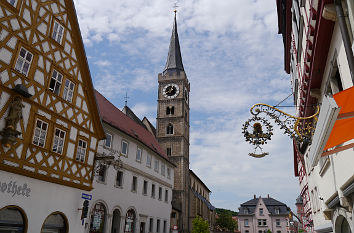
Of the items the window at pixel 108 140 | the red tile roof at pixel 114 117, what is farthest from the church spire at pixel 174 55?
the window at pixel 108 140

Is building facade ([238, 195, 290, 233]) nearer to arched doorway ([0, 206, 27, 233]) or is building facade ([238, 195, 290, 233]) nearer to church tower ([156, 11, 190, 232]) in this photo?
church tower ([156, 11, 190, 232])

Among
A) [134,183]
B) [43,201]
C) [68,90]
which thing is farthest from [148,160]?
[43,201]

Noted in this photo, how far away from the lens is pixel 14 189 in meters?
→ 11.8

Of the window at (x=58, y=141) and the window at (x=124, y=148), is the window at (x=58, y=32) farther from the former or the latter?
the window at (x=124, y=148)

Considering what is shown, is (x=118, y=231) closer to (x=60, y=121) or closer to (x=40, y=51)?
(x=60, y=121)

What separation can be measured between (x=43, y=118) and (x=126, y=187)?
1304 cm

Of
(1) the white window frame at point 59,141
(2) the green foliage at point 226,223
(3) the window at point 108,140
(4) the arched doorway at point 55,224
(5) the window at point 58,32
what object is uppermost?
(5) the window at point 58,32

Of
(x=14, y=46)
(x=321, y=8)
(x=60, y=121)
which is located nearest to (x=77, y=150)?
(x=60, y=121)

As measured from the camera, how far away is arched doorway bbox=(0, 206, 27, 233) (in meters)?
11.3

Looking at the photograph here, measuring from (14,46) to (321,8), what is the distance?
36.4ft

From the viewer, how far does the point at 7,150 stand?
11.5 metres

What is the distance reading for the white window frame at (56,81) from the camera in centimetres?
1457

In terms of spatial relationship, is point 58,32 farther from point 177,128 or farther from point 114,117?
point 177,128

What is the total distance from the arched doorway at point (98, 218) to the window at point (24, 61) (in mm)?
11467
